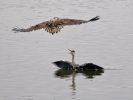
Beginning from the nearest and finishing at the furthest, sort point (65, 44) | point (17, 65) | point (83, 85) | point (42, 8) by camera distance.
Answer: point (83, 85) < point (17, 65) < point (65, 44) < point (42, 8)

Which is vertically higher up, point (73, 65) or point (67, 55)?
point (67, 55)

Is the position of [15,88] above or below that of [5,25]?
below

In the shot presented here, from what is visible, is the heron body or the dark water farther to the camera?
the heron body

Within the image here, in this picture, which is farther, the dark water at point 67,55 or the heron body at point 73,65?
the heron body at point 73,65

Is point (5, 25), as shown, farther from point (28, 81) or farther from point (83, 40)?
point (28, 81)

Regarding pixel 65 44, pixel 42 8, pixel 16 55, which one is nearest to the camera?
pixel 16 55

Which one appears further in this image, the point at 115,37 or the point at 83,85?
the point at 115,37

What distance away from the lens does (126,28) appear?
3416 cm

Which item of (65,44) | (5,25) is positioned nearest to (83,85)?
(65,44)

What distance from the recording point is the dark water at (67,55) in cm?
2152

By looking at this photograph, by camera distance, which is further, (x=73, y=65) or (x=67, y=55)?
(x=67, y=55)

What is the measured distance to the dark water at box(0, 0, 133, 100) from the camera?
21.5 meters

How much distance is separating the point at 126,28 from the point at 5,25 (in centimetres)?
681

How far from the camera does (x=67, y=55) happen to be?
2794 centimetres
